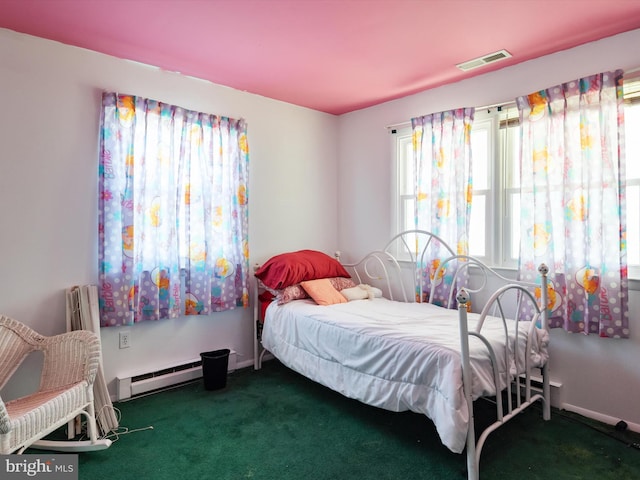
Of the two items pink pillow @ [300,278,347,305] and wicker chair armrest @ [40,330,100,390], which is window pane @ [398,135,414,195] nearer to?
pink pillow @ [300,278,347,305]

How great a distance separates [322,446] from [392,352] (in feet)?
2.15

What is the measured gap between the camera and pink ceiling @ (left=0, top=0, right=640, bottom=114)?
201 centimetres

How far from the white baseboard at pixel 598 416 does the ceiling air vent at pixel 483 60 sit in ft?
7.69

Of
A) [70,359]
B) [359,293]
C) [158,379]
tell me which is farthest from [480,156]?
[70,359]

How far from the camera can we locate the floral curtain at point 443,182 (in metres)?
2.94

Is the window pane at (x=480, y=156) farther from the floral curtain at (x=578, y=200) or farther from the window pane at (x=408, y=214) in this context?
the window pane at (x=408, y=214)

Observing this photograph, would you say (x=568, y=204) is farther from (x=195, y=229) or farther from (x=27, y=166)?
(x=27, y=166)

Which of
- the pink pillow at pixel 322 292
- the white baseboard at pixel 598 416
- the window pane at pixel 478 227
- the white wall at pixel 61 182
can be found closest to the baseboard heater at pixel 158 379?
the white wall at pixel 61 182

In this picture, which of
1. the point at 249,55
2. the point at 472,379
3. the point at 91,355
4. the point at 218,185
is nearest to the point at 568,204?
the point at 472,379

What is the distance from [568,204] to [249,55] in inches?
90.1

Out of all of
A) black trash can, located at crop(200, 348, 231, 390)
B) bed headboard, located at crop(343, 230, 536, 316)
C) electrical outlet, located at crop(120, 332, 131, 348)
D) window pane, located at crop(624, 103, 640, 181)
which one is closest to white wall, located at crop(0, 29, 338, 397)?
electrical outlet, located at crop(120, 332, 131, 348)

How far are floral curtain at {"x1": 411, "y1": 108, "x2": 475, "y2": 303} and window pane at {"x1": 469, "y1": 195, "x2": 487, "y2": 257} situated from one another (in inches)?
5.8

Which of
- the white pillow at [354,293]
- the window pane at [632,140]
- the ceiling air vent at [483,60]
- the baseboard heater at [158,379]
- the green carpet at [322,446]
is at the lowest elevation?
the green carpet at [322,446]

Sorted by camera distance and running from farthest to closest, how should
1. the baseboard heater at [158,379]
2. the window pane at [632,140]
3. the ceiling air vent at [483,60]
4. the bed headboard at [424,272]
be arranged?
1. the bed headboard at [424,272]
2. the baseboard heater at [158,379]
3. the ceiling air vent at [483,60]
4. the window pane at [632,140]
